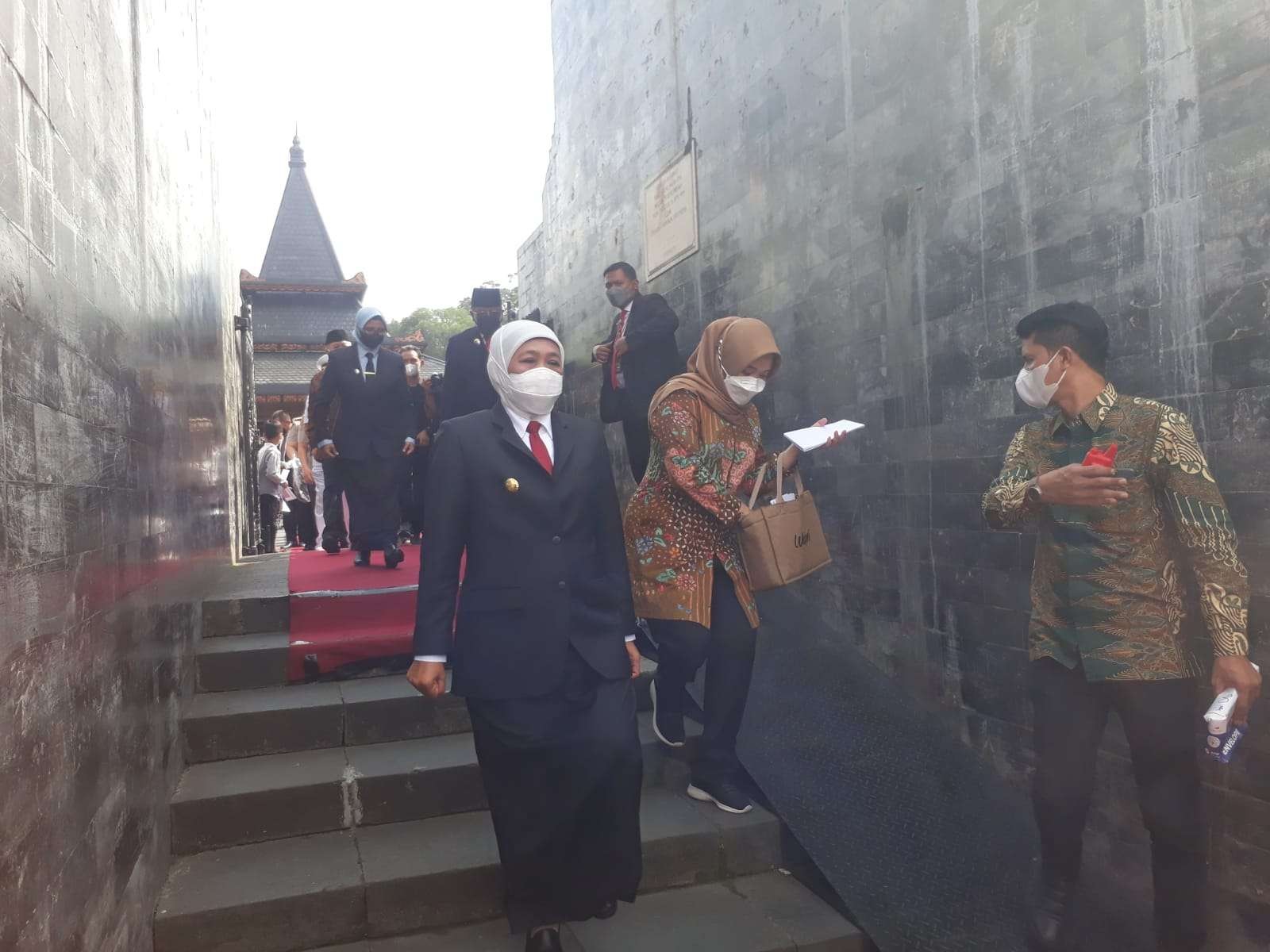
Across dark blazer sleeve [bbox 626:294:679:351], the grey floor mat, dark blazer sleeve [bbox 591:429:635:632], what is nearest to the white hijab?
dark blazer sleeve [bbox 591:429:635:632]

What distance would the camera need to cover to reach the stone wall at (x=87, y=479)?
1630 millimetres

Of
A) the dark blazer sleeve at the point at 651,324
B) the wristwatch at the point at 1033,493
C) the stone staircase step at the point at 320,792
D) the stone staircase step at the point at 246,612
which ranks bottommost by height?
the stone staircase step at the point at 320,792

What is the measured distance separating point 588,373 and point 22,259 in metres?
8.17

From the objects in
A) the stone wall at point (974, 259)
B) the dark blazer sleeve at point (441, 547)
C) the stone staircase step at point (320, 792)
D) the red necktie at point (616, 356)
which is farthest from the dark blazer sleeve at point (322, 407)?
the dark blazer sleeve at point (441, 547)

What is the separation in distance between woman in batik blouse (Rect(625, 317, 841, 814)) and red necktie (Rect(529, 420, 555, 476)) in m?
0.54

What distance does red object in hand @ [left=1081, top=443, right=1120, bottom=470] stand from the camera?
244 cm

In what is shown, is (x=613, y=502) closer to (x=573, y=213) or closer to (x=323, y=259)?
(x=573, y=213)

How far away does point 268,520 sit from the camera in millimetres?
9898

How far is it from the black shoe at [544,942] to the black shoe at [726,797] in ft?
3.09

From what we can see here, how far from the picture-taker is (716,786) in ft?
11.6

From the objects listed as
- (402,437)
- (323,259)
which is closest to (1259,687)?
(402,437)

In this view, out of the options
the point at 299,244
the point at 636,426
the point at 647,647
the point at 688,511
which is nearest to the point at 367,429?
→ the point at 636,426

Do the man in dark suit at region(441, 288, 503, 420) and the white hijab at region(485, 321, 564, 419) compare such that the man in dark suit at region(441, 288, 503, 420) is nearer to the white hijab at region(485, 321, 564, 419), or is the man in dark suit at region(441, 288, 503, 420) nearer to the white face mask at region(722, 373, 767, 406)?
the white face mask at region(722, 373, 767, 406)

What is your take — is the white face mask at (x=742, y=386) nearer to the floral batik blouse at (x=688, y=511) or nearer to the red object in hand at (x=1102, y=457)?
the floral batik blouse at (x=688, y=511)
